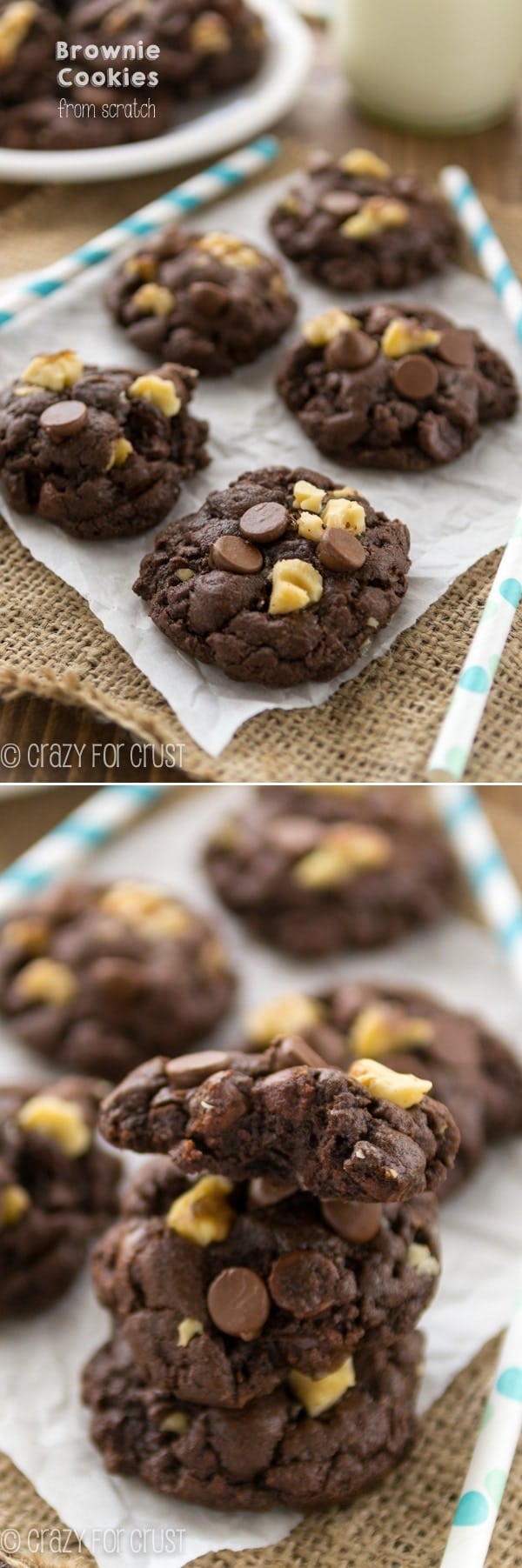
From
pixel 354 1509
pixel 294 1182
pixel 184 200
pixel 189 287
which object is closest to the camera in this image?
pixel 294 1182

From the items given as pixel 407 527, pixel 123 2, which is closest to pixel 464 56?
pixel 123 2

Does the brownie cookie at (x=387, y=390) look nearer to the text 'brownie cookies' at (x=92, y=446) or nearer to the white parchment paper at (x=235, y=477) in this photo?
the white parchment paper at (x=235, y=477)

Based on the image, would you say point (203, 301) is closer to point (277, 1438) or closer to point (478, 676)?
point (478, 676)

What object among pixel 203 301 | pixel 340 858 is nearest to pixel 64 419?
pixel 203 301

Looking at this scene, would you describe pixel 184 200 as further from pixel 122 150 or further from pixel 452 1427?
pixel 452 1427

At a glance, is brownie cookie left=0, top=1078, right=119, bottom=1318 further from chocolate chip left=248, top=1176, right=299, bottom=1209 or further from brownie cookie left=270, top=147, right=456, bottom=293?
brownie cookie left=270, top=147, right=456, bottom=293

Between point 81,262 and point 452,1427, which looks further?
point 81,262
